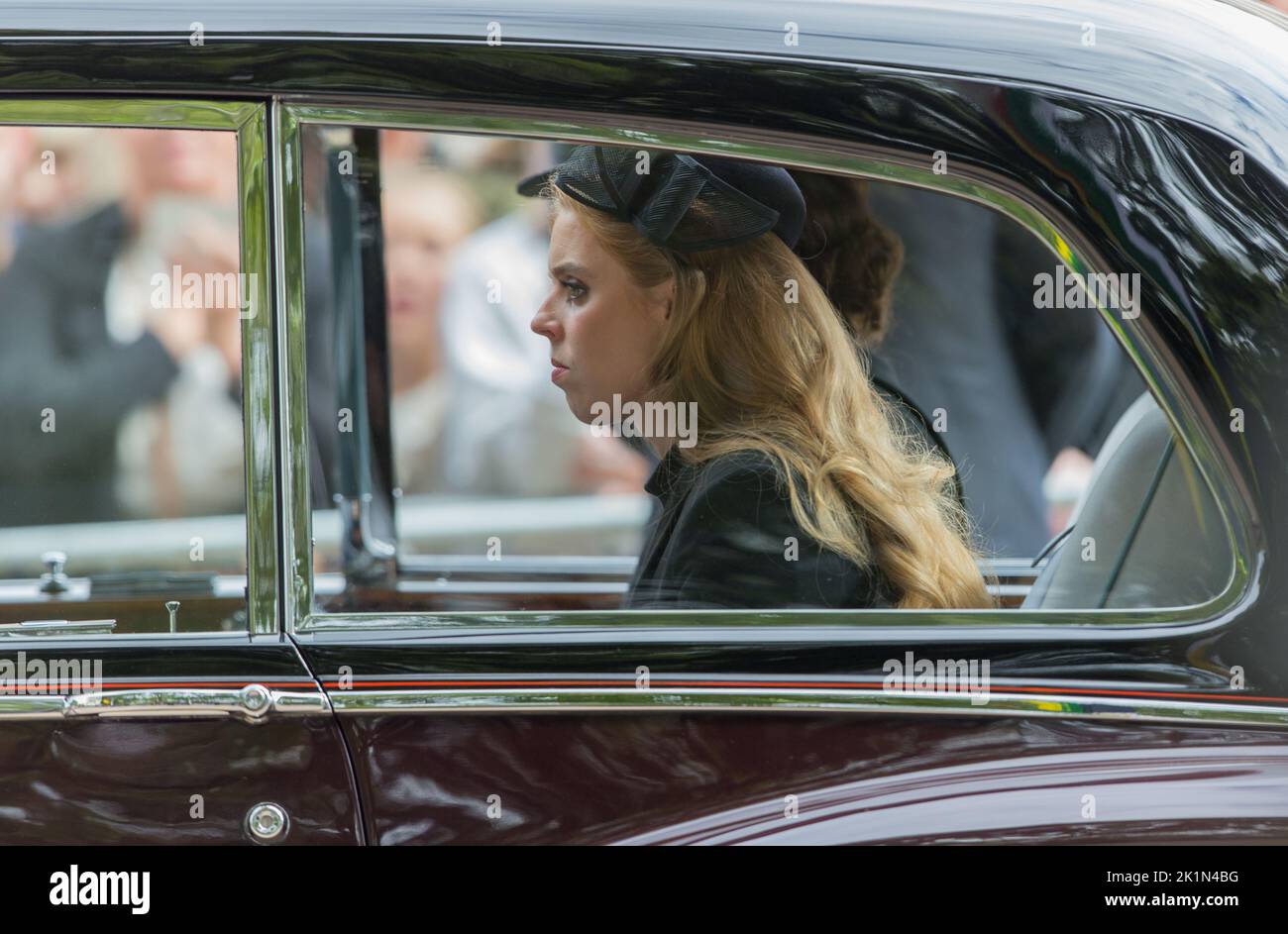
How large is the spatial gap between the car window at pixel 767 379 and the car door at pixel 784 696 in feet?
0.20

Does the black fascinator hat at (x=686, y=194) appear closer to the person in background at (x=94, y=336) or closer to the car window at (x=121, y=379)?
the car window at (x=121, y=379)

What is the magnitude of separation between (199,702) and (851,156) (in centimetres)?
91

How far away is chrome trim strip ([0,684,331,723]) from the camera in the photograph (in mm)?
1470

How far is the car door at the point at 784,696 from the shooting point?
57.1 inches

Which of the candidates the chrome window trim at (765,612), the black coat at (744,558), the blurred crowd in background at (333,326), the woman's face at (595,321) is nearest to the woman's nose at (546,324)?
the woman's face at (595,321)

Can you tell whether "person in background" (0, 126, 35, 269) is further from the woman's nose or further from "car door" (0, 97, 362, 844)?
the woman's nose

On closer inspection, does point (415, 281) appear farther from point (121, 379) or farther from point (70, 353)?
point (121, 379)

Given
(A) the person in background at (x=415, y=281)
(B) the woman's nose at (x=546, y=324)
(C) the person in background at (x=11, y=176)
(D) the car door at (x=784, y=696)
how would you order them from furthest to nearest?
(A) the person in background at (x=415, y=281) < (B) the woman's nose at (x=546, y=324) < (C) the person in background at (x=11, y=176) < (D) the car door at (x=784, y=696)

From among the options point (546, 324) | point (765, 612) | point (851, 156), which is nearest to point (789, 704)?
point (765, 612)

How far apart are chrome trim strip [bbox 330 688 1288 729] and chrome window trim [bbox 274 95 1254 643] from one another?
64 mm

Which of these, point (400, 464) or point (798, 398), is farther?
point (400, 464)

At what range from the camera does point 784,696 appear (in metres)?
1.47

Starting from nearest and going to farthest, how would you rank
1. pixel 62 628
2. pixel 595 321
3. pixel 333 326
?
pixel 62 628 < pixel 595 321 < pixel 333 326
